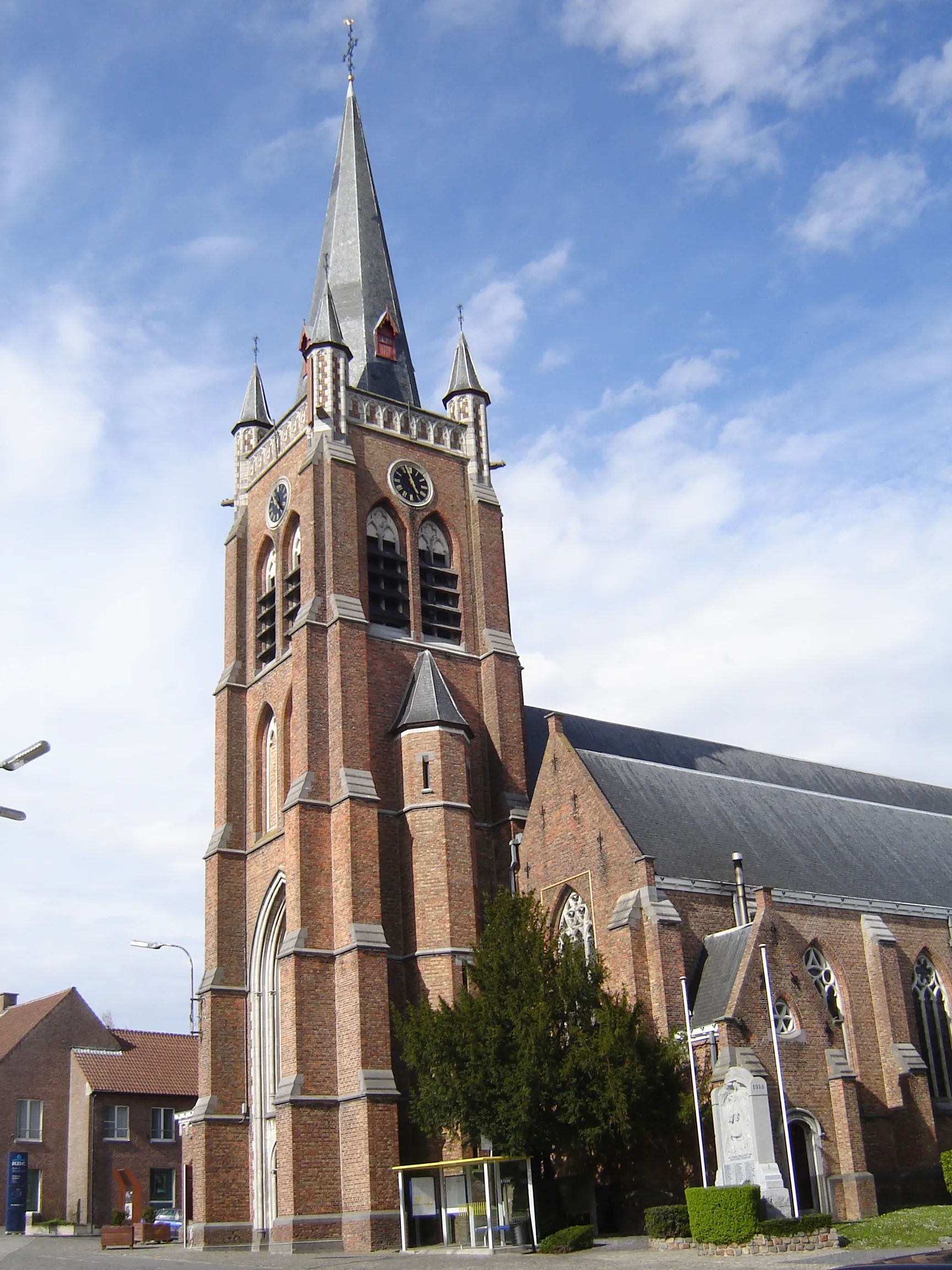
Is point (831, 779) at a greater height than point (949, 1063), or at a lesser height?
greater

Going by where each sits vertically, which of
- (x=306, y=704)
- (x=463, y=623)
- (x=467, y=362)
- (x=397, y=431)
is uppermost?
(x=467, y=362)

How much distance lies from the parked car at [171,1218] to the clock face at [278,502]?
2175cm

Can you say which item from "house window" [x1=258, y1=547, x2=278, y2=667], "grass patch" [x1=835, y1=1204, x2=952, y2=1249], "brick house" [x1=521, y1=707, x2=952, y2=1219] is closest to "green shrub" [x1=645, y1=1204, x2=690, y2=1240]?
"brick house" [x1=521, y1=707, x2=952, y2=1219]

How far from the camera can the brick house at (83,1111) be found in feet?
160

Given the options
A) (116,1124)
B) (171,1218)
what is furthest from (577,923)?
(116,1124)

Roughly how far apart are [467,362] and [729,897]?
66.3ft

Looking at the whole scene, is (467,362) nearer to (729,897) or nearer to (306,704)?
(306,704)

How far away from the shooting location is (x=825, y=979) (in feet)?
103

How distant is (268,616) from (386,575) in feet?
13.5

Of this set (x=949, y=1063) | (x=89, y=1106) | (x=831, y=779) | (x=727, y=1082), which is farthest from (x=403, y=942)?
(x=89, y=1106)

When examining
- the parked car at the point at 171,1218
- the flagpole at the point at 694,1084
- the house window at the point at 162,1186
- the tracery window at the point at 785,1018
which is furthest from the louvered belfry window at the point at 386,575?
the house window at the point at 162,1186

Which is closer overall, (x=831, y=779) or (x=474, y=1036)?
(x=474, y=1036)

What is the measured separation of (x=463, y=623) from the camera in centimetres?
3891

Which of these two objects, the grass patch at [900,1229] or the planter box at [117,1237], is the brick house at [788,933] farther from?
the planter box at [117,1237]
